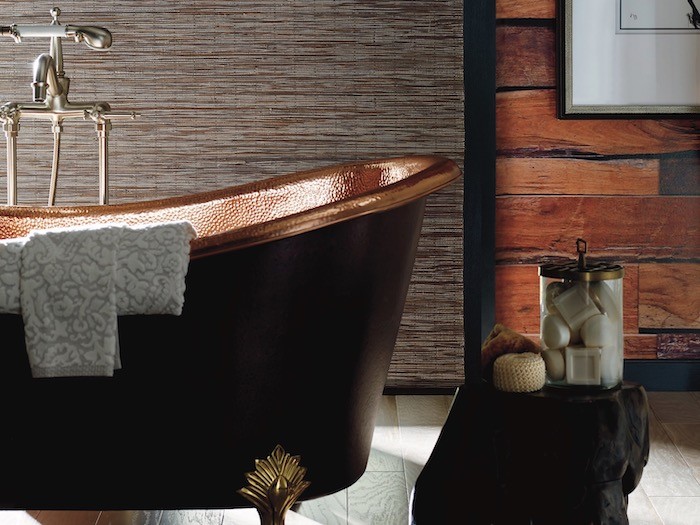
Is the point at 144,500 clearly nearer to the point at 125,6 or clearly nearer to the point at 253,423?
the point at 253,423

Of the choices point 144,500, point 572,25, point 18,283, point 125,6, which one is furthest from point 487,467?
point 125,6

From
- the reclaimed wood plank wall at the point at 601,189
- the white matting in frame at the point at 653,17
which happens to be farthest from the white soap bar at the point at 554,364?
the white matting in frame at the point at 653,17

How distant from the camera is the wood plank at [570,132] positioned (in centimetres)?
296

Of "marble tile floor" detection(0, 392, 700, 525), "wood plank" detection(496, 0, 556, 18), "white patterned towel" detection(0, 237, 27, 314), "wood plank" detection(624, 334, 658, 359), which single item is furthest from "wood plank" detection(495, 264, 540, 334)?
"white patterned towel" detection(0, 237, 27, 314)

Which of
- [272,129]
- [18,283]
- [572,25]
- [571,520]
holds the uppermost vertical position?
[572,25]

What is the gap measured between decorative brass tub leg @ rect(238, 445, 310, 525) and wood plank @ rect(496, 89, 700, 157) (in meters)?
1.63

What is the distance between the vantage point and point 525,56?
9.76 feet

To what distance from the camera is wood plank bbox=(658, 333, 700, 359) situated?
300 centimetres

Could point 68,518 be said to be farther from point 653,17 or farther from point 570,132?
point 653,17

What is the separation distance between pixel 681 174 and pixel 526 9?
0.74 metres

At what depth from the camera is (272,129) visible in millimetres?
2957

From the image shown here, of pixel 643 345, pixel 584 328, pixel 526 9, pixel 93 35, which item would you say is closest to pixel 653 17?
pixel 526 9

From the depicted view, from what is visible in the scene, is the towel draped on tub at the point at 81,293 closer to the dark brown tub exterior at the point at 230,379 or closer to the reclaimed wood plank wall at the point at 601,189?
the dark brown tub exterior at the point at 230,379

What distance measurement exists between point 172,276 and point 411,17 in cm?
171
